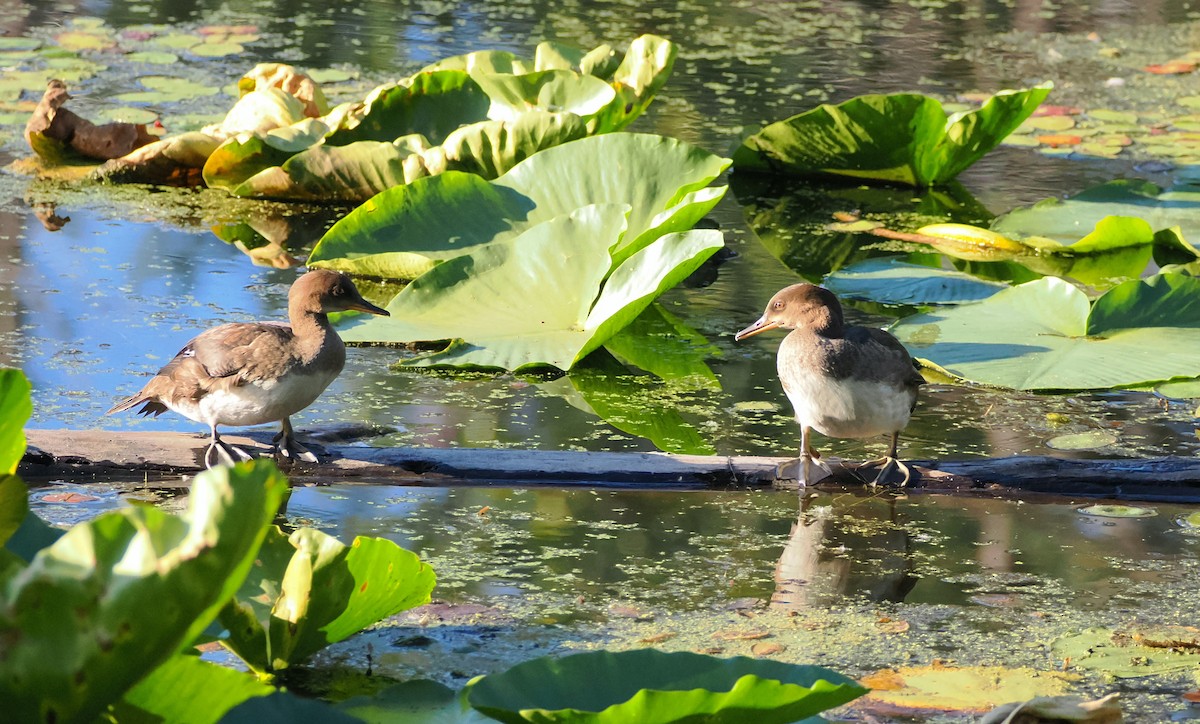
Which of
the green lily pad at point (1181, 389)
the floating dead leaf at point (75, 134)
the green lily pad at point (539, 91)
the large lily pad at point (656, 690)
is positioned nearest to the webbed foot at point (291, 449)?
the large lily pad at point (656, 690)

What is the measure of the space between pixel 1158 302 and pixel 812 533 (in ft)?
5.87

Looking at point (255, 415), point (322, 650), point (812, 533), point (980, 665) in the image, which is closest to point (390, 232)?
point (255, 415)

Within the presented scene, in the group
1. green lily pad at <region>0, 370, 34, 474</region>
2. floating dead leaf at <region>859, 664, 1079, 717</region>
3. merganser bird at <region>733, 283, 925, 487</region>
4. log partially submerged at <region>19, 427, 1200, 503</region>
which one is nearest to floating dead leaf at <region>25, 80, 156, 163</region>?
log partially submerged at <region>19, 427, 1200, 503</region>

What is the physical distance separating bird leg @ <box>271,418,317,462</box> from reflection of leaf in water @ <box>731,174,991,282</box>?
2.63 meters

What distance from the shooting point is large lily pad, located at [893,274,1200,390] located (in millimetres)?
4301

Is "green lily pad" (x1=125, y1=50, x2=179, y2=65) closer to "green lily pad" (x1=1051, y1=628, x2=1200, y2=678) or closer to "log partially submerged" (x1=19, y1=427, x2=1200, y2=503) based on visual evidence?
Result: "log partially submerged" (x1=19, y1=427, x2=1200, y2=503)

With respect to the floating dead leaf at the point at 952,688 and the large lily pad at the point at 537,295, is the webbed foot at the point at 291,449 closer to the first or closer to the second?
the large lily pad at the point at 537,295

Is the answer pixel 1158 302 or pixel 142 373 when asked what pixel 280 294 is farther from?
pixel 1158 302

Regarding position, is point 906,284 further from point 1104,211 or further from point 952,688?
point 952,688

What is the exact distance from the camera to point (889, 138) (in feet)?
→ 21.6

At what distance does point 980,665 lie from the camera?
2.81 metres

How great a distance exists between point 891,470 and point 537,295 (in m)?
1.43

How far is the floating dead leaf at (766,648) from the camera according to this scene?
9.29 ft

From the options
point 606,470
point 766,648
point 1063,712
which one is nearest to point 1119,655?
point 766,648
